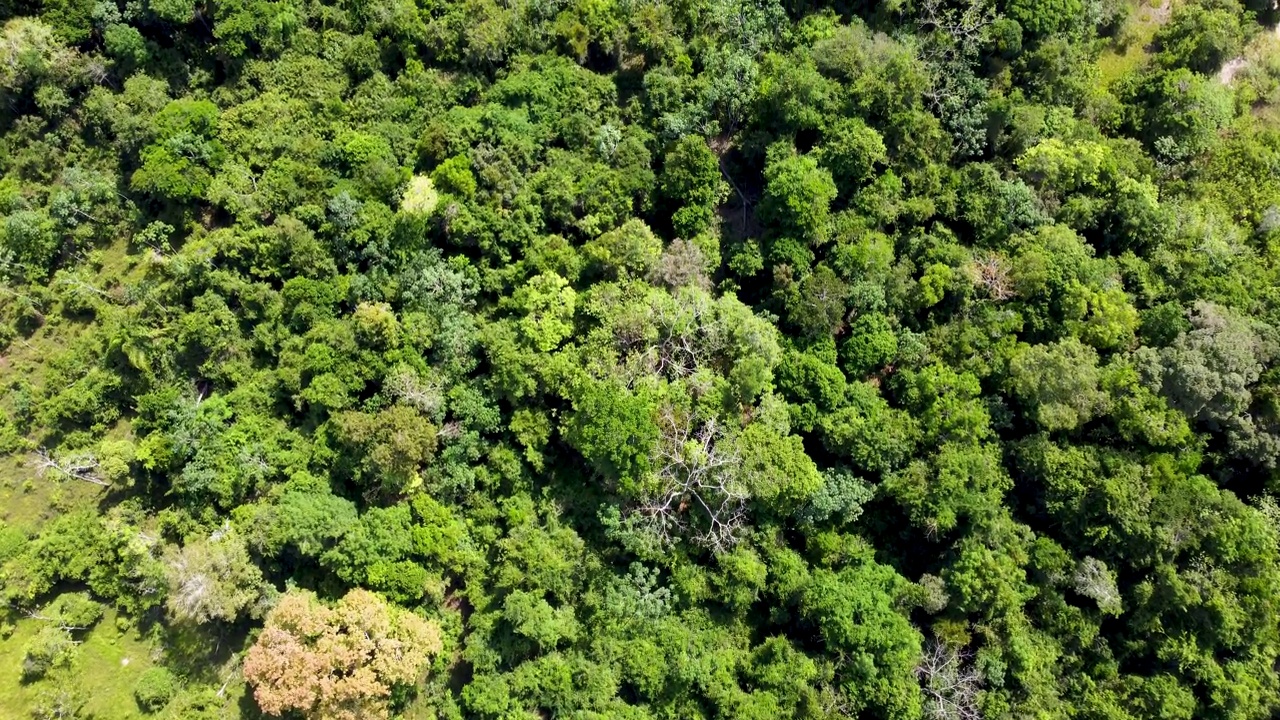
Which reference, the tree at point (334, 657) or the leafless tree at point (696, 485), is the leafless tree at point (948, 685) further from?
the tree at point (334, 657)

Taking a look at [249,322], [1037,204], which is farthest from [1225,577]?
[249,322]

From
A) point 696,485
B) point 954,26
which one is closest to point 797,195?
point 954,26

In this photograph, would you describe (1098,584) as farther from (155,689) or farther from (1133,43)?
(155,689)

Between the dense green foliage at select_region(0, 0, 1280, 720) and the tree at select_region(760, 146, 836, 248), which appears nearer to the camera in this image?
the dense green foliage at select_region(0, 0, 1280, 720)

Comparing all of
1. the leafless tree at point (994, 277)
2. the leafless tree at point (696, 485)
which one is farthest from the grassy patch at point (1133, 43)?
the leafless tree at point (696, 485)

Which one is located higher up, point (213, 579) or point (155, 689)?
point (213, 579)

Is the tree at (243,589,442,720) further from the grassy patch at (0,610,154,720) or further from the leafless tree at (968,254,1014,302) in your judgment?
the leafless tree at (968,254,1014,302)

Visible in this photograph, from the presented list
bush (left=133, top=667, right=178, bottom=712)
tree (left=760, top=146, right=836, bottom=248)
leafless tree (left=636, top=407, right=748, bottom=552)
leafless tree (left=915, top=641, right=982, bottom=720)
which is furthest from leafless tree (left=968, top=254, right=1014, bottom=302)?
bush (left=133, top=667, right=178, bottom=712)
